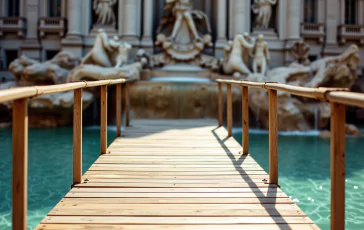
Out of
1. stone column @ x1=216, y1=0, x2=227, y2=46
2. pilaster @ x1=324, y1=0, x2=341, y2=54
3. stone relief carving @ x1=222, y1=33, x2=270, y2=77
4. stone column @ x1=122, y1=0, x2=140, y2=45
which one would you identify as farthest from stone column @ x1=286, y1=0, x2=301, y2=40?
stone column @ x1=122, y1=0, x2=140, y2=45

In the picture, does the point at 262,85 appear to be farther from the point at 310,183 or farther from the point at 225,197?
the point at 310,183

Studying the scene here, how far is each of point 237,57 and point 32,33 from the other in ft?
32.1

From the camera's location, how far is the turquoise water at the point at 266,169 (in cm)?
507

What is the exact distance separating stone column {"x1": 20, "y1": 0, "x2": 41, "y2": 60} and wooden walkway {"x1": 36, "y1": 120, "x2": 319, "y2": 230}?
14.0m

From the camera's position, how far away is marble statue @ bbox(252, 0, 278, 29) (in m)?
17.3

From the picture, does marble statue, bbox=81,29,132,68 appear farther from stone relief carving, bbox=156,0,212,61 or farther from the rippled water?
the rippled water

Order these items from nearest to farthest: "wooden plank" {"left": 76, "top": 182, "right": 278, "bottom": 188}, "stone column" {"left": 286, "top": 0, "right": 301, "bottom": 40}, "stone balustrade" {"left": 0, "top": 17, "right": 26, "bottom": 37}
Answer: "wooden plank" {"left": 76, "top": 182, "right": 278, "bottom": 188}
"stone column" {"left": 286, "top": 0, "right": 301, "bottom": 40}
"stone balustrade" {"left": 0, "top": 17, "right": 26, "bottom": 37}

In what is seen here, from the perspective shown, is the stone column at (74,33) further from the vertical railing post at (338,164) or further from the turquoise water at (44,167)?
the vertical railing post at (338,164)

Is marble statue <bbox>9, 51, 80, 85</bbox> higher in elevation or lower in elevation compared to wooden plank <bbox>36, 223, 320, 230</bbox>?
higher

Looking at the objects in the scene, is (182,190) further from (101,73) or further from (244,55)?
(244,55)

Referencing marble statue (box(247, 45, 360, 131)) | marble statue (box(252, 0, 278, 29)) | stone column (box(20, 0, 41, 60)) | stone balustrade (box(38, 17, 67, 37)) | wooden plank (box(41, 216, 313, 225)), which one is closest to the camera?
wooden plank (box(41, 216, 313, 225))

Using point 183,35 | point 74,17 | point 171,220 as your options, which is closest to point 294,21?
point 183,35

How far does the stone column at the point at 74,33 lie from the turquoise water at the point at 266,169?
593 centimetres

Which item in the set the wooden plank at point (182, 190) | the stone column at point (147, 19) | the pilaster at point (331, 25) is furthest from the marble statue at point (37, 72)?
the pilaster at point (331, 25)
